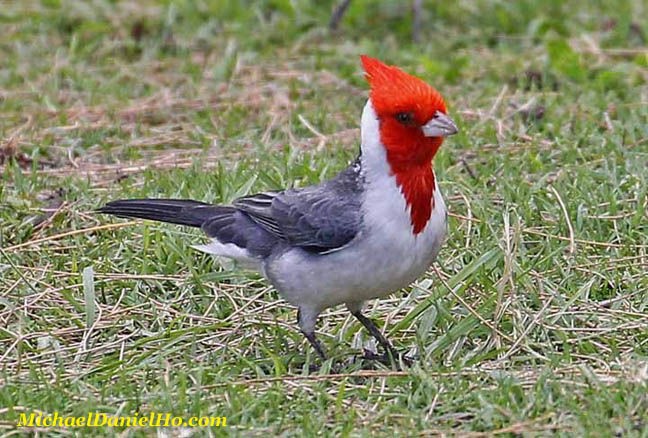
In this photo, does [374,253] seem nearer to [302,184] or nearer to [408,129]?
[408,129]

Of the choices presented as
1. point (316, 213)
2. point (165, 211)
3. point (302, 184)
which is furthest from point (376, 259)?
point (302, 184)

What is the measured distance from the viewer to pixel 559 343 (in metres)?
4.52

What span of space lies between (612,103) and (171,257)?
Result: 3042 mm

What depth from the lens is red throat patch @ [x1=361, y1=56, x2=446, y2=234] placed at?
13.6 feet

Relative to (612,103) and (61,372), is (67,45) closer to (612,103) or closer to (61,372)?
(612,103)

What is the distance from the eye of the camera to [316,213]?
14.4 ft

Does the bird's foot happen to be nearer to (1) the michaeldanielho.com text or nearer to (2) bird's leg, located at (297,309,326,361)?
(2) bird's leg, located at (297,309,326,361)

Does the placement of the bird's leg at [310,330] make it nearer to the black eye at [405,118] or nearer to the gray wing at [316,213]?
the gray wing at [316,213]

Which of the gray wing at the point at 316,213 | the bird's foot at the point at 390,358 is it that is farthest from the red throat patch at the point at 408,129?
the bird's foot at the point at 390,358

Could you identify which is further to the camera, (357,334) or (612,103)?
(612,103)

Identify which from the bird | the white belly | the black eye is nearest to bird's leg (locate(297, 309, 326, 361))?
the bird

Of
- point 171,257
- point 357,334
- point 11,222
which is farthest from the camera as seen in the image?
point 11,222

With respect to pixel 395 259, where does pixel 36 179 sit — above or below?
below

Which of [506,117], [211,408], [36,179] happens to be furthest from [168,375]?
[506,117]
